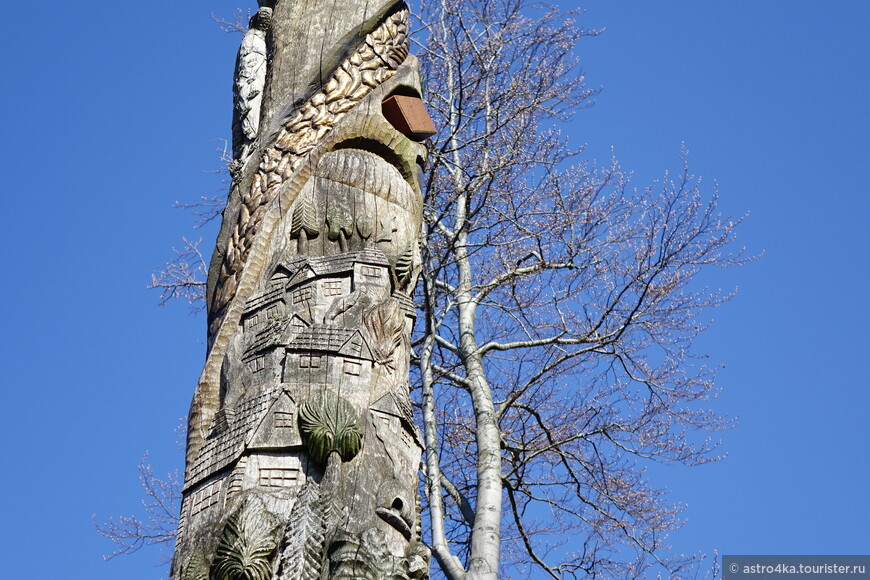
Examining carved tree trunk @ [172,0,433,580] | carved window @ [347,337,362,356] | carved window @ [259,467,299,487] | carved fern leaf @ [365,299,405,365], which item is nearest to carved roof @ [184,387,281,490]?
carved tree trunk @ [172,0,433,580]

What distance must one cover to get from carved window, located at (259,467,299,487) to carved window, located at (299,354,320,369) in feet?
1.56

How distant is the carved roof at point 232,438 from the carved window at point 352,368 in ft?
0.97

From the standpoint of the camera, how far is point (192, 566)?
15.2 feet

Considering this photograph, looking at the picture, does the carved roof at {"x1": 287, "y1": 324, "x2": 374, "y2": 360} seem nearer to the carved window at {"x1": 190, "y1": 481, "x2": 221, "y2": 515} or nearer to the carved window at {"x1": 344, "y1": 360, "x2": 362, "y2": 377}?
the carved window at {"x1": 344, "y1": 360, "x2": 362, "y2": 377}

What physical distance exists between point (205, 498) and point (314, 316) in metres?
0.91

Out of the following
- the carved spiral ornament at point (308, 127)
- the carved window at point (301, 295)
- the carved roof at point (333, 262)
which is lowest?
the carved window at point (301, 295)

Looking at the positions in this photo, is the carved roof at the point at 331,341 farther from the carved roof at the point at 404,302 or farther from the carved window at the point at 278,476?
the carved window at the point at 278,476

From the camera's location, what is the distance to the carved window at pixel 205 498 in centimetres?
485

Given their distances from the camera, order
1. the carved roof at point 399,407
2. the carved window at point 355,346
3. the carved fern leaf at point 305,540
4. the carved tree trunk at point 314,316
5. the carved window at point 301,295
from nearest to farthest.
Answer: the carved fern leaf at point 305,540
the carved tree trunk at point 314,316
the carved roof at point 399,407
the carved window at point 355,346
the carved window at point 301,295

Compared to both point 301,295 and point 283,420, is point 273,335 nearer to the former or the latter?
point 301,295

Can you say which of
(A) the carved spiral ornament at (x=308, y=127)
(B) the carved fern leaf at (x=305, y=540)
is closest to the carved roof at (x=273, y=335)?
(A) the carved spiral ornament at (x=308, y=127)

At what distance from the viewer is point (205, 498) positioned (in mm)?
4906

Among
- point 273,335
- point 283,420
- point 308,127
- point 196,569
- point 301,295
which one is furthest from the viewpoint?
point 308,127

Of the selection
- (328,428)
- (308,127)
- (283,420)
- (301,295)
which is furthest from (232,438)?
(308,127)
